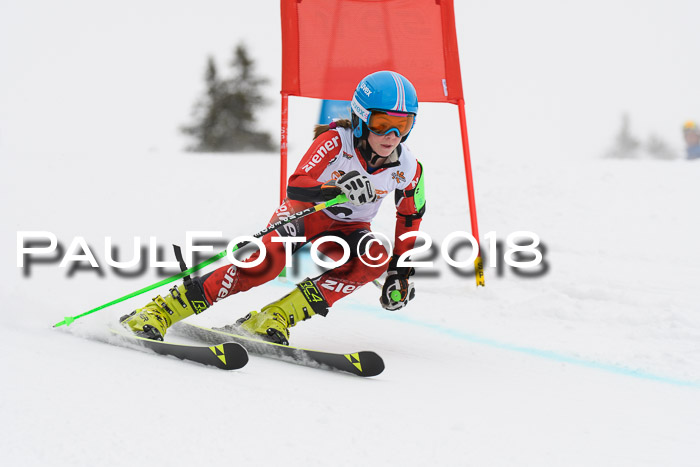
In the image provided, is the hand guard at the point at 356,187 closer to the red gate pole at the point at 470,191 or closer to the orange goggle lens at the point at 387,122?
the orange goggle lens at the point at 387,122

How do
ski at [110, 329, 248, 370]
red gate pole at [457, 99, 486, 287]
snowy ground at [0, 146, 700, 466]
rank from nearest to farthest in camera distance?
snowy ground at [0, 146, 700, 466], ski at [110, 329, 248, 370], red gate pole at [457, 99, 486, 287]

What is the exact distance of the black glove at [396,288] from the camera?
3.51 m

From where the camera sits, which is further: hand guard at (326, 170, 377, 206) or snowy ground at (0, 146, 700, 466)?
hand guard at (326, 170, 377, 206)

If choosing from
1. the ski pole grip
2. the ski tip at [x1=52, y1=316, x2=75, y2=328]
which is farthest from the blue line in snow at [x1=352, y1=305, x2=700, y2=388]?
the ski tip at [x1=52, y1=316, x2=75, y2=328]

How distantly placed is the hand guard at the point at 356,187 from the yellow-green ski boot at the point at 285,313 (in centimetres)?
59

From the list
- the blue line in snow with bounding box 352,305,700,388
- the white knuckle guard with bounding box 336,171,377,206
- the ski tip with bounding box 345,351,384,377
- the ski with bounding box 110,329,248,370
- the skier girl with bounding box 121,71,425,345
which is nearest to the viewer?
the ski with bounding box 110,329,248,370

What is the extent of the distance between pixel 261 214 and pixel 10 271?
3304 millimetres

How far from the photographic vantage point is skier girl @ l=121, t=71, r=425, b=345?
128 inches

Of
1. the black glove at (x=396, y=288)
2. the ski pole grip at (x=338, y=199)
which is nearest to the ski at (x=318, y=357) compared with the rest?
the black glove at (x=396, y=288)

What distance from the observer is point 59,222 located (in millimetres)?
6844

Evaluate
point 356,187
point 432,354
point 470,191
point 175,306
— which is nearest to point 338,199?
point 356,187

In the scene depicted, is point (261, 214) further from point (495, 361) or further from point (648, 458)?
point (648, 458)

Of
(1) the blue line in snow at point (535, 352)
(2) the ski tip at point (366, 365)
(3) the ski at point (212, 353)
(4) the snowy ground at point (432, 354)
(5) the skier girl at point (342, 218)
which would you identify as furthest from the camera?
(1) the blue line in snow at point (535, 352)

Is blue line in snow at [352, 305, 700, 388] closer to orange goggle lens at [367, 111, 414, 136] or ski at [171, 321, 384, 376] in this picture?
ski at [171, 321, 384, 376]
